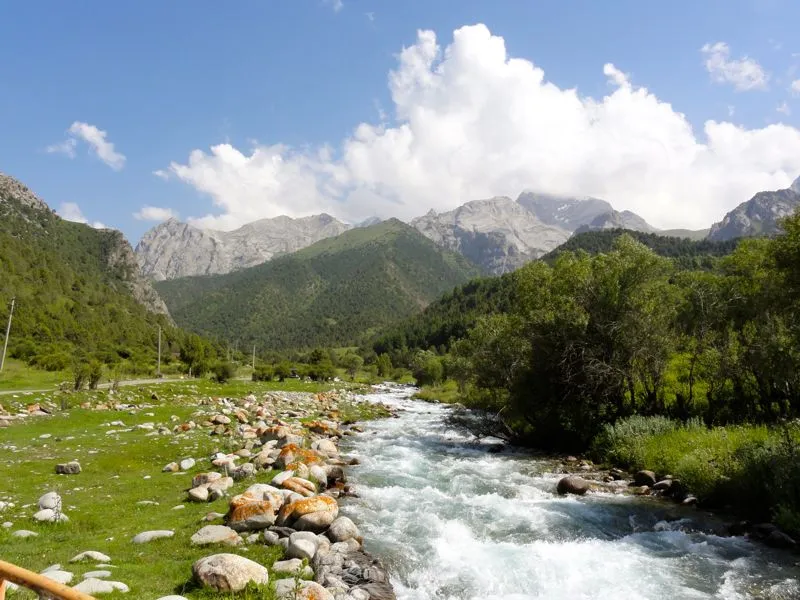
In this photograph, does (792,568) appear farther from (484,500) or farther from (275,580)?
(275,580)

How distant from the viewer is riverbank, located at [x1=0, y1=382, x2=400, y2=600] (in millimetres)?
10445

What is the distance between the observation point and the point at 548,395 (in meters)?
31.4

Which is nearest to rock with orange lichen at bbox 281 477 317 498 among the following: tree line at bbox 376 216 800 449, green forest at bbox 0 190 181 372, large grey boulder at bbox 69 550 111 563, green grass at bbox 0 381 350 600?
green grass at bbox 0 381 350 600

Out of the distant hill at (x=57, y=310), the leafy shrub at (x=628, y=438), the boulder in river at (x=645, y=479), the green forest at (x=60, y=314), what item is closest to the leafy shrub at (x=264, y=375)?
the green forest at (x=60, y=314)

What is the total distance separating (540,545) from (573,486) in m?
6.90

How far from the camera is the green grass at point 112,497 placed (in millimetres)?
10977

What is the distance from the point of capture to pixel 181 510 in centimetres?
1587

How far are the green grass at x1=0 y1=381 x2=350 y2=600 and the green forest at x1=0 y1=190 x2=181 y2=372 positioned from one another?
184 ft

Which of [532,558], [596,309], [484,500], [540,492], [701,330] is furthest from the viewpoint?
[596,309]

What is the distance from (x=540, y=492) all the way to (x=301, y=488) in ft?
34.4

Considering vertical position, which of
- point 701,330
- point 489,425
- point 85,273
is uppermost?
point 85,273

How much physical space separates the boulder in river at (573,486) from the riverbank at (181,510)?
31.7 ft

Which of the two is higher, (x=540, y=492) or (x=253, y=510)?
(x=253, y=510)

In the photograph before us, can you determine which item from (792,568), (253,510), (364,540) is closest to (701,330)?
(792,568)
